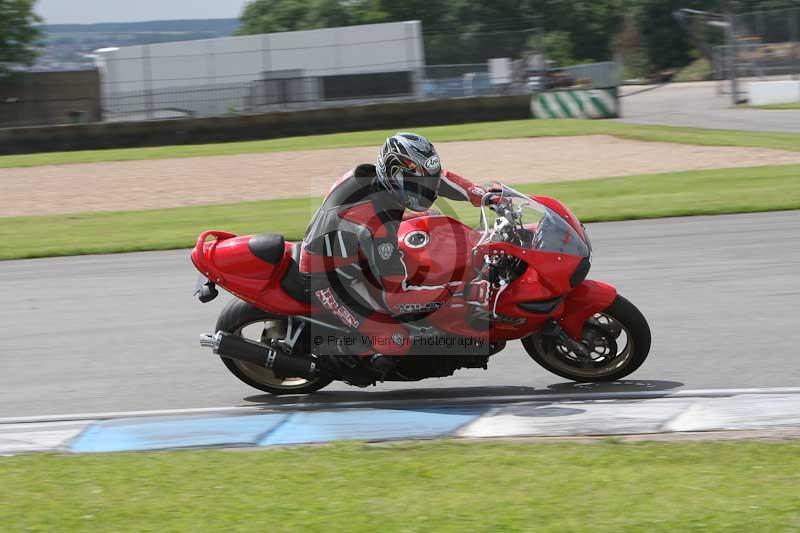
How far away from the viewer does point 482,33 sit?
3525 centimetres

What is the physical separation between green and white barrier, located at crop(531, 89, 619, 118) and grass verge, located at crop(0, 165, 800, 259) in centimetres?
1366

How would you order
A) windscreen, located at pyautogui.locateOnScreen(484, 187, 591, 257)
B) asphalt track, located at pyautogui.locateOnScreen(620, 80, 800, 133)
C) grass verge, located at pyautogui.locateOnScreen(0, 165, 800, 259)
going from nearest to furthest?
windscreen, located at pyautogui.locateOnScreen(484, 187, 591, 257), grass verge, located at pyautogui.locateOnScreen(0, 165, 800, 259), asphalt track, located at pyautogui.locateOnScreen(620, 80, 800, 133)

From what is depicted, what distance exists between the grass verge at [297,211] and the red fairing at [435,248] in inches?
297

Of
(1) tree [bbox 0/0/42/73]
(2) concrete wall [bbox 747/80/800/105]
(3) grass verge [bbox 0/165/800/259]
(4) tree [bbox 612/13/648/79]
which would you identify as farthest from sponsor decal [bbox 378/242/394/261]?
(4) tree [bbox 612/13/648/79]

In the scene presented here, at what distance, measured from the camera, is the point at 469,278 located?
22.4 ft

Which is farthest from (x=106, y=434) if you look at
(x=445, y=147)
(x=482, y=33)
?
(x=482, y=33)

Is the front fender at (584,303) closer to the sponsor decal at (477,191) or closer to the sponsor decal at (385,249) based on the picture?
the sponsor decal at (477,191)

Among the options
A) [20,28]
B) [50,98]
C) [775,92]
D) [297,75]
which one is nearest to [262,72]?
[297,75]

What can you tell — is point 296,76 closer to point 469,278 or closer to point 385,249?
point 469,278

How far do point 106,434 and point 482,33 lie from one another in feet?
99.1

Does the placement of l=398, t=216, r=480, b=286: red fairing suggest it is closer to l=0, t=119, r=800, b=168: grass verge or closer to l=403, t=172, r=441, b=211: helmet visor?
l=403, t=172, r=441, b=211: helmet visor

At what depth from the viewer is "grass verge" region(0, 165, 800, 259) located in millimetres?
14258

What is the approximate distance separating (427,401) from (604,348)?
3.84ft

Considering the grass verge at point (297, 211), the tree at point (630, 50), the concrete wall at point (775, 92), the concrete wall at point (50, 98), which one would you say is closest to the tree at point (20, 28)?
the concrete wall at point (50, 98)
